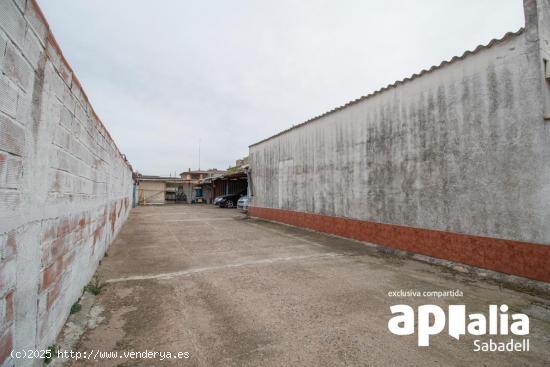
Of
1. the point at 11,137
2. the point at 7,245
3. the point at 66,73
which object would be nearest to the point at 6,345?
the point at 7,245

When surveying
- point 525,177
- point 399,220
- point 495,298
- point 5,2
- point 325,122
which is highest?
point 325,122

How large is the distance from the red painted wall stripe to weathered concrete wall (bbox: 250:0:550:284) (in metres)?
0.16

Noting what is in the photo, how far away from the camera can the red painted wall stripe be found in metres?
4.61

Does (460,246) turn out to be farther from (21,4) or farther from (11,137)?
(21,4)

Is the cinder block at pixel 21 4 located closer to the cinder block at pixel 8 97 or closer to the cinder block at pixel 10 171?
the cinder block at pixel 8 97

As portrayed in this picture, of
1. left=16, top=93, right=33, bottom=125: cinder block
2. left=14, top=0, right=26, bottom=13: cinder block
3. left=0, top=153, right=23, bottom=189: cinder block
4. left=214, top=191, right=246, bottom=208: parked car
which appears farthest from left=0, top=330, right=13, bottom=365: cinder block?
left=214, top=191, right=246, bottom=208: parked car

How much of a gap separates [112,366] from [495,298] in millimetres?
5279

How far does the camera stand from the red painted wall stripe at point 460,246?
461cm

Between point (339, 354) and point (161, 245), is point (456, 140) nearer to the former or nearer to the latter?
point (339, 354)

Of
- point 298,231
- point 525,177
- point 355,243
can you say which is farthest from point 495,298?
point 298,231

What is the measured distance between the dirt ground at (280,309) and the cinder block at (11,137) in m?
2.09

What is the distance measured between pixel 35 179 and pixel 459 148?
7.10 m

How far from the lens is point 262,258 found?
21.6 ft

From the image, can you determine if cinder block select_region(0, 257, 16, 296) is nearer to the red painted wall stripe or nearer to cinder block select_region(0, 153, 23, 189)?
cinder block select_region(0, 153, 23, 189)
